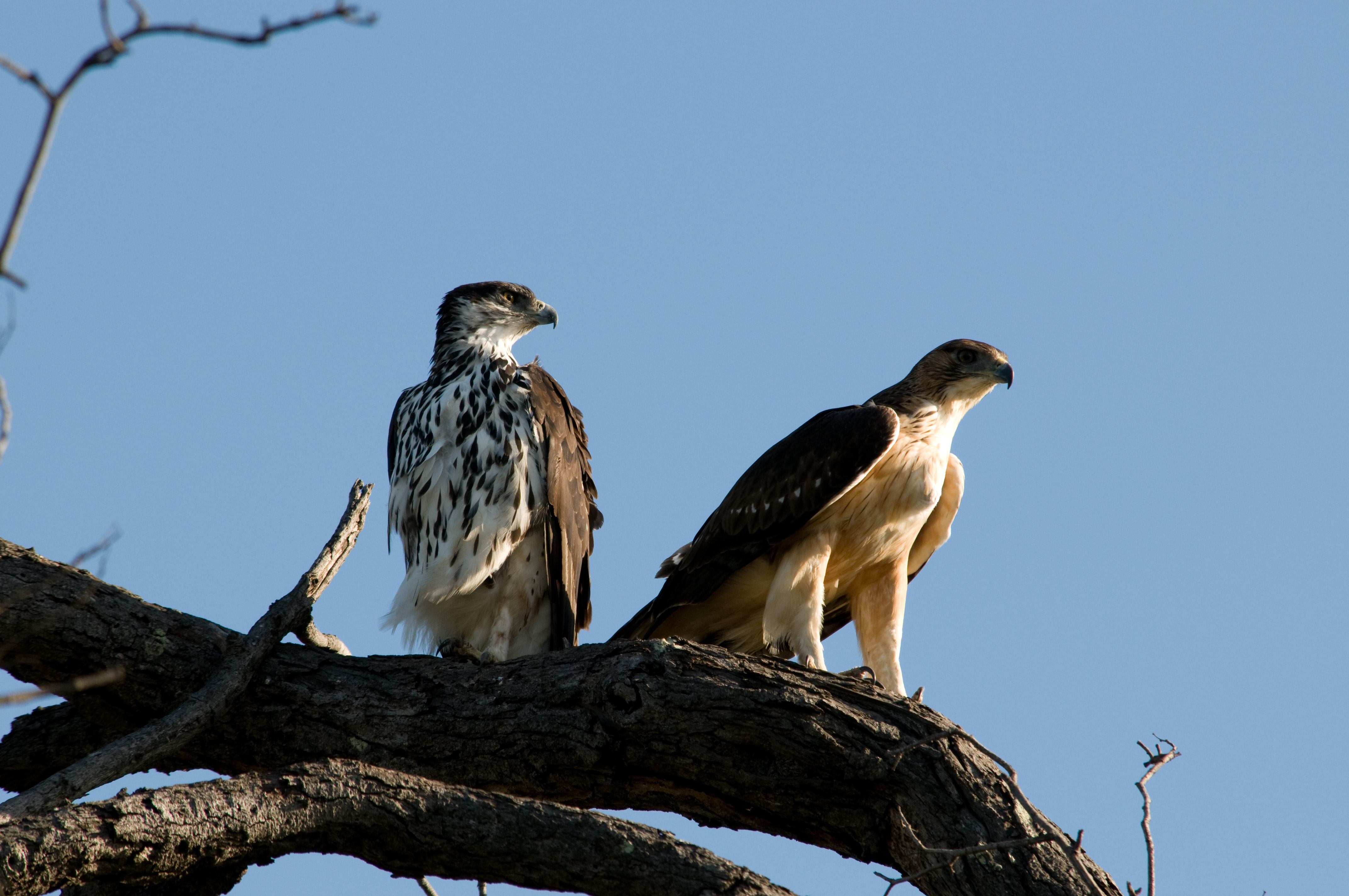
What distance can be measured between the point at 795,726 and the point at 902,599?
2.59 metres

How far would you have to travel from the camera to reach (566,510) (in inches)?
252

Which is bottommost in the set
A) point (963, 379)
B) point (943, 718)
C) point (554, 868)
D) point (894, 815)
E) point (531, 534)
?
point (554, 868)

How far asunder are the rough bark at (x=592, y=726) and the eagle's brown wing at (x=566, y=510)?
4.78 feet

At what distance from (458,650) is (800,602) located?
162cm

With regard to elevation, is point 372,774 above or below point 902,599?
below

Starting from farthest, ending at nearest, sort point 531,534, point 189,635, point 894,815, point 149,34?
point 531,534 < point 189,635 < point 894,815 < point 149,34

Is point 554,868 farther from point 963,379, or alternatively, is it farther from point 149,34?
point 963,379

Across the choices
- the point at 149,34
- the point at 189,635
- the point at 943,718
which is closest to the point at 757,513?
the point at 943,718

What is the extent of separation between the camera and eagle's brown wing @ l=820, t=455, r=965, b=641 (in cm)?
695

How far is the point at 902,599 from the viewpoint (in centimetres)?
692

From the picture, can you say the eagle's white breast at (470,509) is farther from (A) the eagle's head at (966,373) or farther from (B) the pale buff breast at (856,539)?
(A) the eagle's head at (966,373)

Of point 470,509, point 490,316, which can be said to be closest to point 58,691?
point 470,509

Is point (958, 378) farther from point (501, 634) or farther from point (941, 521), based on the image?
point (501, 634)

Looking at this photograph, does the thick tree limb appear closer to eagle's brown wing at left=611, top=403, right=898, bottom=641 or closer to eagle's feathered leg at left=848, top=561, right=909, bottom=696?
eagle's brown wing at left=611, top=403, right=898, bottom=641
